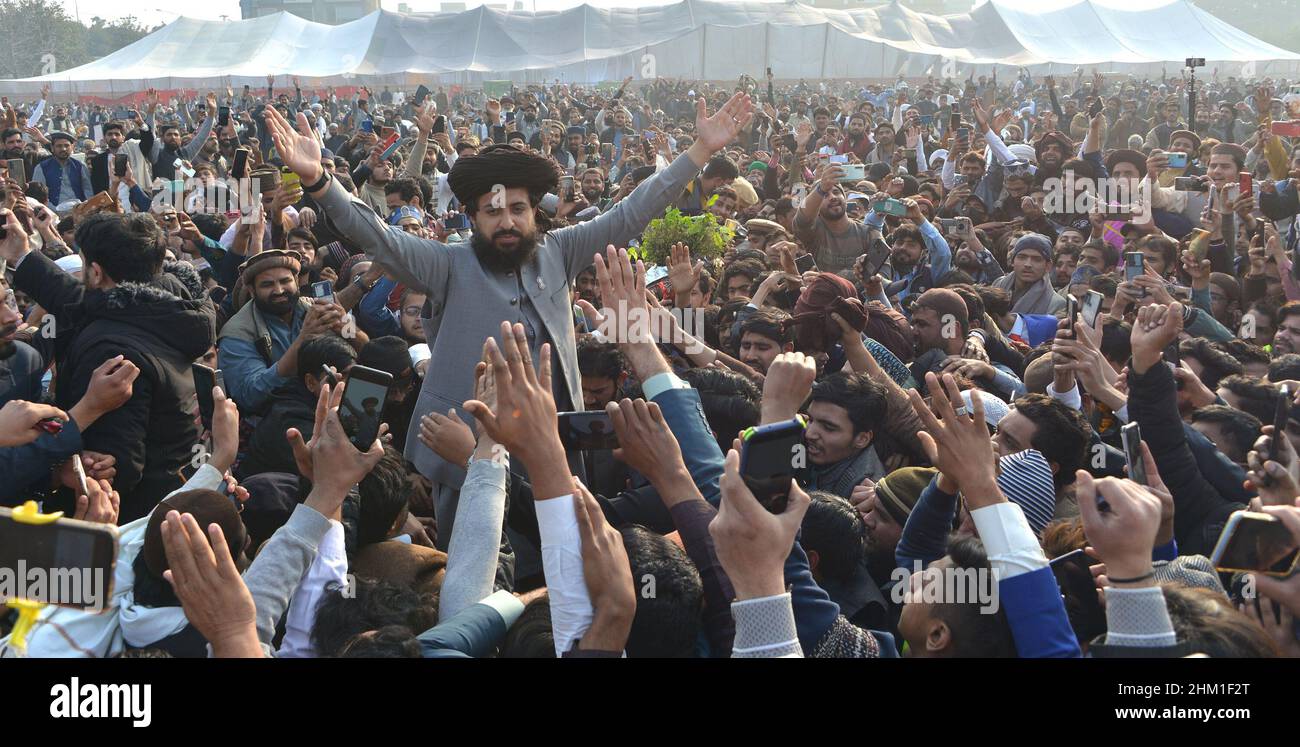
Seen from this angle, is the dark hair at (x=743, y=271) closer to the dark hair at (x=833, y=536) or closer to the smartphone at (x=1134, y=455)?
the dark hair at (x=833, y=536)

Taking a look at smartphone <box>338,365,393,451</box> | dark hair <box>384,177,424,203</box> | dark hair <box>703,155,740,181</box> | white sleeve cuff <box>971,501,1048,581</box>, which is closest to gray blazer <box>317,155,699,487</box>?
smartphone <box>338,365,393,451</box>

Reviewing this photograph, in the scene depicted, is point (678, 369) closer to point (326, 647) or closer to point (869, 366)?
point (869, 366)

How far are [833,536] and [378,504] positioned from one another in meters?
1.34

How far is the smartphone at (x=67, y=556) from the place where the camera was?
184 centimetres

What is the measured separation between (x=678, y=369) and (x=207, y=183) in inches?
217

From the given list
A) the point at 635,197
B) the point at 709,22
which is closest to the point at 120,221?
the point at 635,197

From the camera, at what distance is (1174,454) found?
3.30 metres

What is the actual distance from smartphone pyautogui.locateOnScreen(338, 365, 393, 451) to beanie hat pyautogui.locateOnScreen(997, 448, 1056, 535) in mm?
1736

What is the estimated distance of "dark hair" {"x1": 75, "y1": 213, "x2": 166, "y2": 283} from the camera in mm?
3936

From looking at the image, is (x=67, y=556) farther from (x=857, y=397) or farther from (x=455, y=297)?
(x=857, y=397)

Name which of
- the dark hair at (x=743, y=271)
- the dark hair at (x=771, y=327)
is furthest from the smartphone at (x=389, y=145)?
the dark hair at (x=771, y=327)

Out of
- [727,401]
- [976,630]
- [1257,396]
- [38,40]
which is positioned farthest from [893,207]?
[38,40]

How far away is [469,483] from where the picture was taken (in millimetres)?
2590

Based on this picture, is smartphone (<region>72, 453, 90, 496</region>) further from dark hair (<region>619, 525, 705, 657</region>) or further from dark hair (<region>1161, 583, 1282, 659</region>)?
dark hair (<region>1161, 583, 1282, 659</region>)
